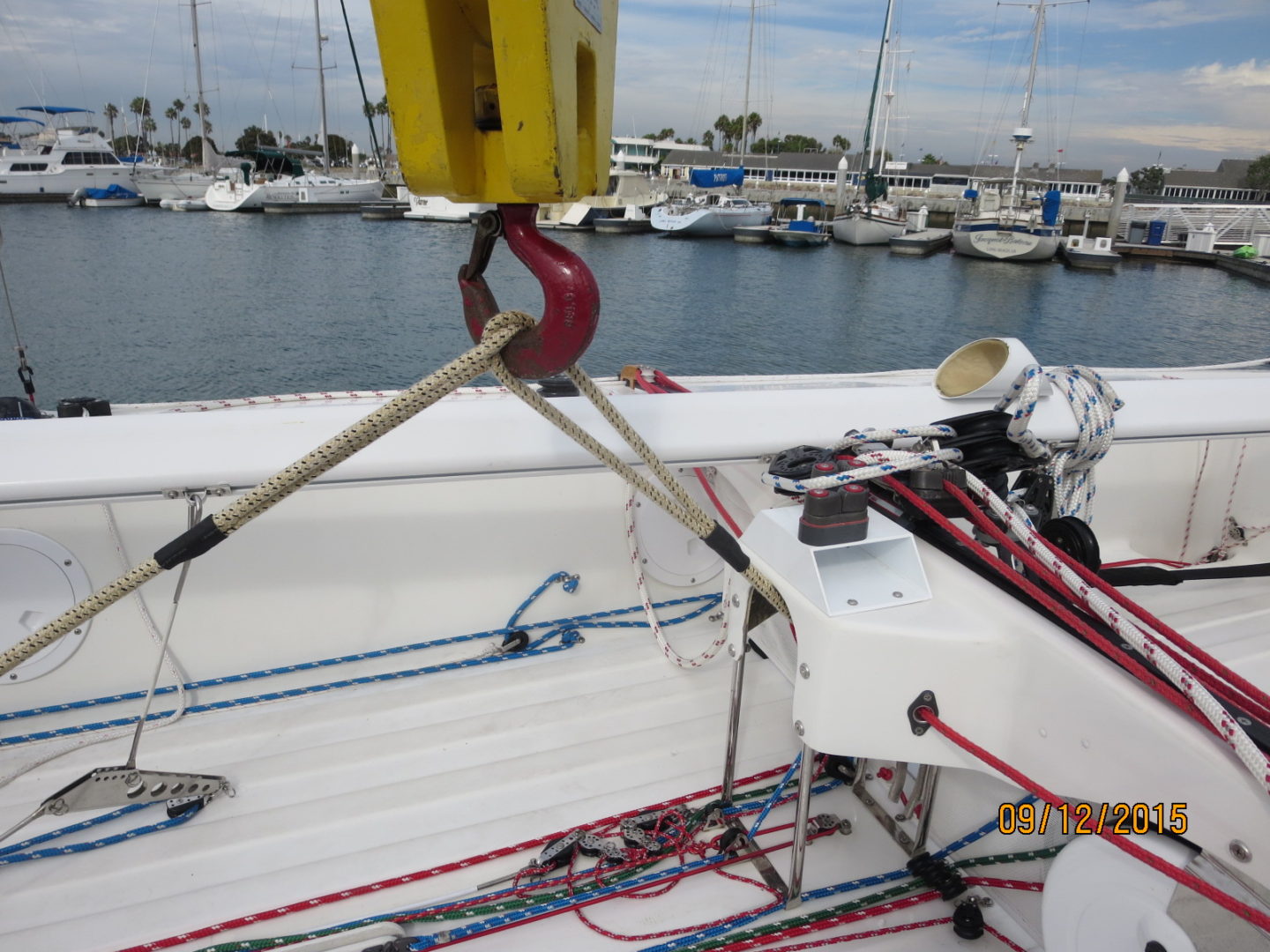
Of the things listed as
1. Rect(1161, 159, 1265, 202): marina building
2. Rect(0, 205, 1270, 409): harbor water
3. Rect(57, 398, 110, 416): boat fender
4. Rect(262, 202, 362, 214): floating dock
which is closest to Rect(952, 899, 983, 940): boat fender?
Rect(57, 398, 110, 416): boat fender

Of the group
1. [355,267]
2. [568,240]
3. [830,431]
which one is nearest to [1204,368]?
[830,431]

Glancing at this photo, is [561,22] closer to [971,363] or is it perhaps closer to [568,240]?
[971,363]

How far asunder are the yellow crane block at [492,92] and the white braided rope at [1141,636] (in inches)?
38.4

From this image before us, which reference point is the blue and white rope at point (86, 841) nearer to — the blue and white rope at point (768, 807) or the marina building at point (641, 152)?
the blue and white rope at point (768, 807)

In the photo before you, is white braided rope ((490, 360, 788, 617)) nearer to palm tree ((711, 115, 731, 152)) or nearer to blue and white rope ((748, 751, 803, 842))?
blue and white rope ((748, 751, 803, 842))

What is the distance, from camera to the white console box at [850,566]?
1.31 metres

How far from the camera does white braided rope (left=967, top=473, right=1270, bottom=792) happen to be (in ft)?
3.10

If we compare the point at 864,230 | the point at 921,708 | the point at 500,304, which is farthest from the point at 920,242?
the point at 921,708

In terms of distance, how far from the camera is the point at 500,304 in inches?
595

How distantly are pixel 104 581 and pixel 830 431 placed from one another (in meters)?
2.01

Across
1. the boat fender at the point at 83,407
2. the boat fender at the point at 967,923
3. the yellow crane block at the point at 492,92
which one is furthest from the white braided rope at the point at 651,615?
the boat fender at the point at 83,407

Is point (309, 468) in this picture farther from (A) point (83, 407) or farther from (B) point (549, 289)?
(A) point (83, 407)

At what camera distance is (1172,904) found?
1.12 meters

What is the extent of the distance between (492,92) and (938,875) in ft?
5.69
